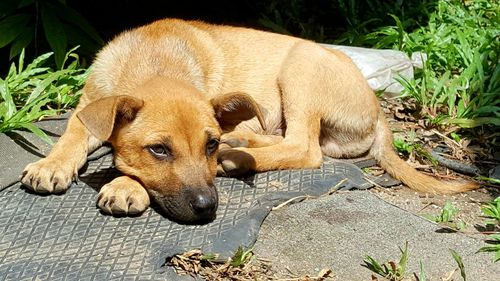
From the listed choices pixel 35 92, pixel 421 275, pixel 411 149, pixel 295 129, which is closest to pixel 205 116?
pixel 295 129

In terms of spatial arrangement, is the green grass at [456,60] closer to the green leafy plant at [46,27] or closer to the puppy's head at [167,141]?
the puppy's head at [167,141]

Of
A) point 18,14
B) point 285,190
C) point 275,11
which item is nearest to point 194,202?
point 285,190

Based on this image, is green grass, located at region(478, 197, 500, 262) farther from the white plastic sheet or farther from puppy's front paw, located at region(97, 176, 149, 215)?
puppy's front paw, located at region(97, 176, 149, 215)

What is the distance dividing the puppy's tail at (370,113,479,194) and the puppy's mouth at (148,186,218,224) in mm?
1777

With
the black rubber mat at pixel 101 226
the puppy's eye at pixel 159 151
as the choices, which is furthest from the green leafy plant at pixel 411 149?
the puppy's eye at pixel 159 151

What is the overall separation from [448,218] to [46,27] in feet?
12.2

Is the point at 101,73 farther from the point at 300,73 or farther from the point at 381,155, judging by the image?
the point at 381,155

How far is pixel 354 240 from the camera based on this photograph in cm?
504

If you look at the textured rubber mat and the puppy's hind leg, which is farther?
the puppy's hind leg

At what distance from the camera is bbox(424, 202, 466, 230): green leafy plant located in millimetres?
5398

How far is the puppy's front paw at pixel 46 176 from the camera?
198 inches

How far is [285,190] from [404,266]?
1103 millimetres

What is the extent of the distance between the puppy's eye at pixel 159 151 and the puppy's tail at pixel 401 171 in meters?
1.99

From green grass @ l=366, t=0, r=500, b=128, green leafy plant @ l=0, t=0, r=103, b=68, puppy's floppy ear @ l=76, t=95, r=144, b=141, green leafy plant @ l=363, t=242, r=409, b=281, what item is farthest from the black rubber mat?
green grass @ l=366, t=0, r=500, b=128
